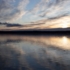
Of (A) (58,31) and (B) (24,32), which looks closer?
(A) (58,31)

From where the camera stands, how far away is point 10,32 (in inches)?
4102

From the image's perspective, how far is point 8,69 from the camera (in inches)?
406

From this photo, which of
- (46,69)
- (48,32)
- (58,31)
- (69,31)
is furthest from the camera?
(48,32)

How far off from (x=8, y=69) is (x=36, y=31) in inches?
3331

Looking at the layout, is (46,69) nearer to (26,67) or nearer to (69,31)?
(26,67)

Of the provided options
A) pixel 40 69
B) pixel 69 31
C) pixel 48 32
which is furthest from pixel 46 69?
pixel 48 32

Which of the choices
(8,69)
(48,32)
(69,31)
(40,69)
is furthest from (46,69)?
(48,32)

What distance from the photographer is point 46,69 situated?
10.2 meters

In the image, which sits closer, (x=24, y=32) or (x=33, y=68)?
(x=33, y=68)

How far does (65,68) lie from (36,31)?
277ft

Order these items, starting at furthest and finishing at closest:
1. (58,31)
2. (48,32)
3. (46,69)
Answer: (48,32), (58,31), (46,69)

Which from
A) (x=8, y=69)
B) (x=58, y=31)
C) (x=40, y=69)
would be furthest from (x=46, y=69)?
(x=58, y=31)

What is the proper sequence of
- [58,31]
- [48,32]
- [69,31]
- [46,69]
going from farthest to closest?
[48,32]
[58,31]
[69,31]
[46,69]

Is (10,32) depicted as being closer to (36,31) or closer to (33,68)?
(36,31)
